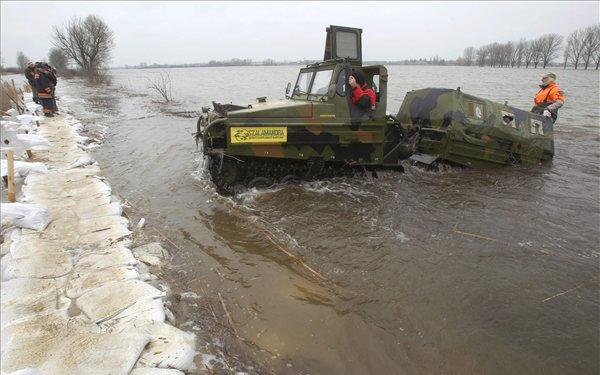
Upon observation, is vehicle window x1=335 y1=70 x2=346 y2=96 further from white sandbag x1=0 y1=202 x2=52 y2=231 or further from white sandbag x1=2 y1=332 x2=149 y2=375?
white sandbag x1=2 y1=332 x2=149 y2=375

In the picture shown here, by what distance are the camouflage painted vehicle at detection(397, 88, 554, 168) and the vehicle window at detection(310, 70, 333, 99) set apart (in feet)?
8.14

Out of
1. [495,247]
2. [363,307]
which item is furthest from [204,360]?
[495,247]

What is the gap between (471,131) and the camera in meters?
7.82

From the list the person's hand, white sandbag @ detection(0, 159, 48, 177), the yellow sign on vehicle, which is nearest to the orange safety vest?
the person's hand

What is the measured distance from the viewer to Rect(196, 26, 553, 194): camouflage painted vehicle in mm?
5926

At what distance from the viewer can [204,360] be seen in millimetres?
2838

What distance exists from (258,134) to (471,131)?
14.6 ft

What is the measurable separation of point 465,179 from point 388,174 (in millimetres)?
1464

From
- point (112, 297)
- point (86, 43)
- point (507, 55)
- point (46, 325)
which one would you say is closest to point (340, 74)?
point (112, 297)

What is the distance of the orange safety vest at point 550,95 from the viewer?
897 cm

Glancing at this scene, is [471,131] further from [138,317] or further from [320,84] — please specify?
[138,317]

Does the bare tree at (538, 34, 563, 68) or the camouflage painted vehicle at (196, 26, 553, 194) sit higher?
the bare tree at (538, 34, 563, 68)

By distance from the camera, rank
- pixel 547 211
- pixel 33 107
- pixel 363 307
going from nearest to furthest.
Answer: pixel 363 307 < pixel 547 211 < pixel 33 107

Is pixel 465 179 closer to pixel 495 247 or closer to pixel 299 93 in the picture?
pixel 495 247
